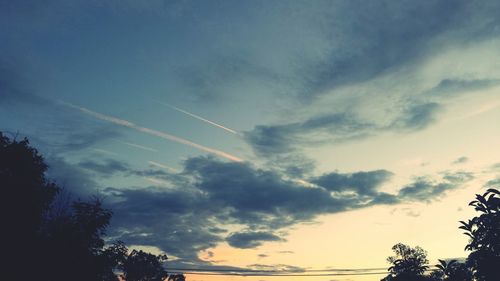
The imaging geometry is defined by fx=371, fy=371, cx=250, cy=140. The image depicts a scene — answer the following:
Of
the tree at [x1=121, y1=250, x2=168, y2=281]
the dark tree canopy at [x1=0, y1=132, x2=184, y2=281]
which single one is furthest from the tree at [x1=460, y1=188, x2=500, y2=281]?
the tree at [x1=121, y1=250, x2=168, y2=281]

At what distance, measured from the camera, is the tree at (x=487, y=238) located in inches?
656

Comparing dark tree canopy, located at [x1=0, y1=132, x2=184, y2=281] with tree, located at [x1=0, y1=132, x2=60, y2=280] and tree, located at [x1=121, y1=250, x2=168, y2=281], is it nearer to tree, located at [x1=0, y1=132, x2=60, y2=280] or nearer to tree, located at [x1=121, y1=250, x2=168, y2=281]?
tree, located at [x1=0, y1=132, x2=60, y2=280]

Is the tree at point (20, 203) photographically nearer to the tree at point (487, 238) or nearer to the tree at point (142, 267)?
the tree at point (487, 238)

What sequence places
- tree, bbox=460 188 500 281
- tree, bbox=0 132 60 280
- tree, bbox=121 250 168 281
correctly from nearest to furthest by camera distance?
tree, bbox=460 188 500 281 < tree, bbox=0 132 60 280 < tree, bbox=121 250 168 281

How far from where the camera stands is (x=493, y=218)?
Result: 16969 millimetres

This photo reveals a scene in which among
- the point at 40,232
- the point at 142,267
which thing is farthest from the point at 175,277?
the point at 40,232

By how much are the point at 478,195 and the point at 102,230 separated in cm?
A: 2745

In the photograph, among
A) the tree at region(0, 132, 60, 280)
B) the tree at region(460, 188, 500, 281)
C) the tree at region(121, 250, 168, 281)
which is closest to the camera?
the tree at region(460, 188, 500, 281)

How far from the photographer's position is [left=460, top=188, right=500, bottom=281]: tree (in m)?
16.7

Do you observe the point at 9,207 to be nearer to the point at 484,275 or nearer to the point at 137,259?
the point at 484,275

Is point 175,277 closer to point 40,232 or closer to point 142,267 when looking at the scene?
point 142,267

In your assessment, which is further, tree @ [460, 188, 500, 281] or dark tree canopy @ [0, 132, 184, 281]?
dark tree canopy @ [0, 132, 184, 281]

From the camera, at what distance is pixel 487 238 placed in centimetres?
1698

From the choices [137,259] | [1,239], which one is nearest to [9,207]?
[1,239]
